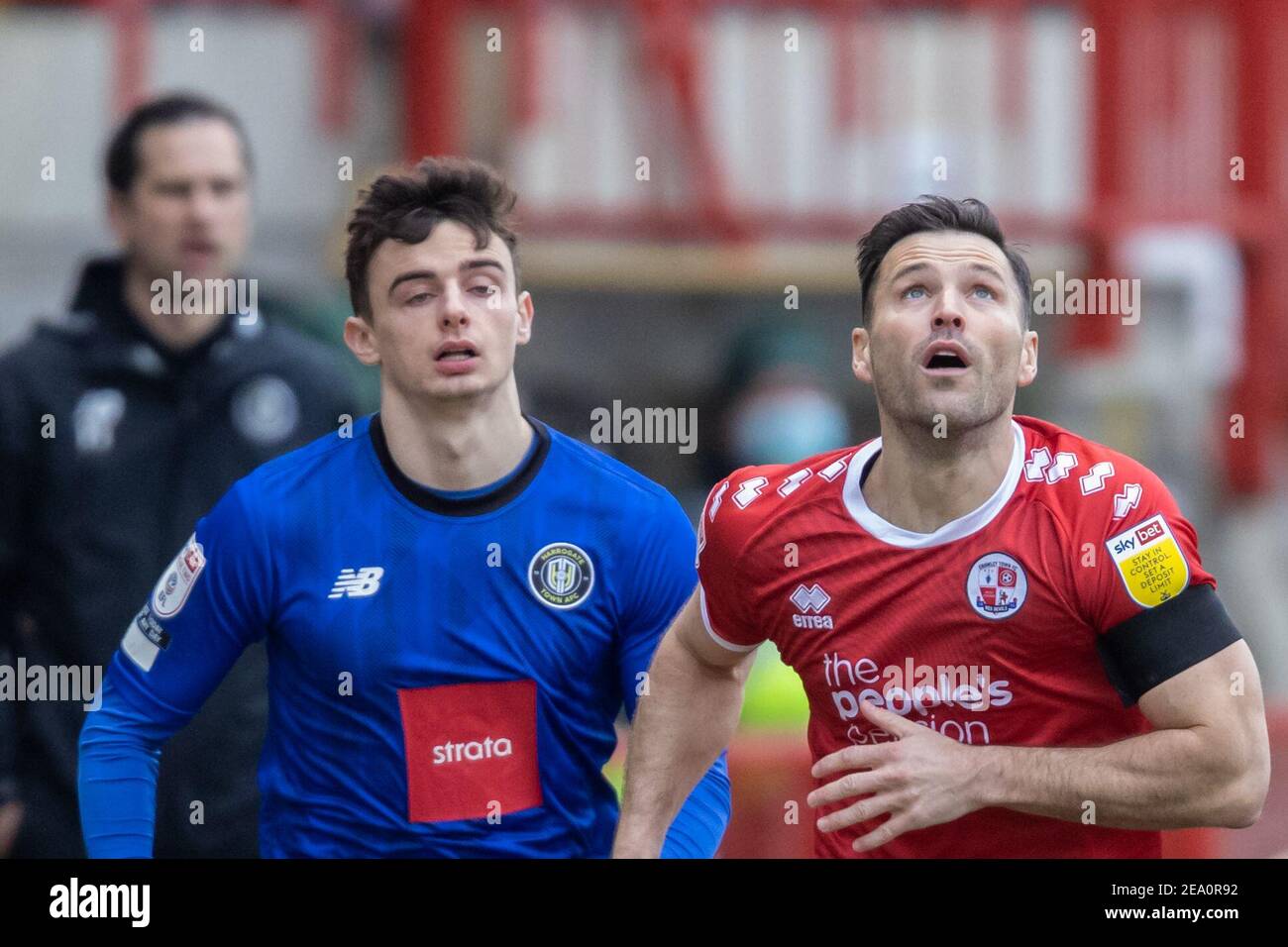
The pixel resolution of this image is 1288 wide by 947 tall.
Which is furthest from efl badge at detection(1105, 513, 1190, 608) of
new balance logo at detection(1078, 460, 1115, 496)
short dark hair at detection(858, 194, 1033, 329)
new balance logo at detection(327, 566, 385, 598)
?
new balance logo at detection(327, 566, 385, 598)

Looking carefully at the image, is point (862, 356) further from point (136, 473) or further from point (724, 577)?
point (136, 473)

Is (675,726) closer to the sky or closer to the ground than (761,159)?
closer to the ground

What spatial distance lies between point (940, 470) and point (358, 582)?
1.25 meters

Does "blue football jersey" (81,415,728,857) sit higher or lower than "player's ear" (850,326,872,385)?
lower

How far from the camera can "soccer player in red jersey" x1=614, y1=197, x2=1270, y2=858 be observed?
334 cm

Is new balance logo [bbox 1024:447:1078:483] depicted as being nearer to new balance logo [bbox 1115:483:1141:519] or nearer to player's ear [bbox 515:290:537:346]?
new balance logo [bbox 1115:483:1141:519]

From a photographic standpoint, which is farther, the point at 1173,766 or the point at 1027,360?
the point at 1027,360

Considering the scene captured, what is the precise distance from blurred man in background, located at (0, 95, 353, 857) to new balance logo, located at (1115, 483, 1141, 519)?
206 cm

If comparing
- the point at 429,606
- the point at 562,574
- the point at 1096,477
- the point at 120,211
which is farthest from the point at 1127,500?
the point at 120,211

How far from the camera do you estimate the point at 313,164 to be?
916 centimetres

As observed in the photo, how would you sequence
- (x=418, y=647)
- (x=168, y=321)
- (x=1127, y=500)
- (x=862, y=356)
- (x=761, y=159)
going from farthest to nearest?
(x=761, y=159) < (x=168, y=321) < (x=418, y=647) < (x=862, y=356) < (x=1127, y=500)

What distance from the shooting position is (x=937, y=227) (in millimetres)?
3564

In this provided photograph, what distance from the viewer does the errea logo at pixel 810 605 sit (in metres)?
3.66

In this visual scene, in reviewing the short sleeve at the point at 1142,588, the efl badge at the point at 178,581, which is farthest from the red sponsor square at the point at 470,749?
the short sleeve at the point at 1142,588
